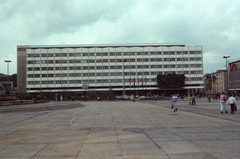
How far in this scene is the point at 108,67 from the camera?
83.5 meters

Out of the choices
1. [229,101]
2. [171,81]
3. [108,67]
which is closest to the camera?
[229,101]

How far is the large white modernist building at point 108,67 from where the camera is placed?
82312mm

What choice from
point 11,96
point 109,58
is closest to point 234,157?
point 11,96

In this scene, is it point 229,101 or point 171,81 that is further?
point 171,81

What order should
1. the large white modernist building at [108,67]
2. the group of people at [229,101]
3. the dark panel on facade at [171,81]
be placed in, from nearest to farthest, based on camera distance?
the group of people at [229,101] < the dark panel on facade at [171,81] < the large white modernist building at [108,67]

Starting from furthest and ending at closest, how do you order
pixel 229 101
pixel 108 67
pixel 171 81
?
pixel 108 67, pixel 171 81, pixel 229 101

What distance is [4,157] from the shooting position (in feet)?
16.1

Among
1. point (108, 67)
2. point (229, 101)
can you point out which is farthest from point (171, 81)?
point (229, 101)

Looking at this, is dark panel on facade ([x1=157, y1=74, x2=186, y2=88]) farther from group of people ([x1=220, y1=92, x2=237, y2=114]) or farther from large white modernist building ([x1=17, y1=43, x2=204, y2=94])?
group of people ([x1=220, y1=92, x2=237, y2=114])

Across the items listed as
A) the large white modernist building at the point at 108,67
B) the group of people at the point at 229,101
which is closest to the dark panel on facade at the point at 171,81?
the large white modernist building at the point at 108,67

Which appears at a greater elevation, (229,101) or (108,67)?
A: (108,67)

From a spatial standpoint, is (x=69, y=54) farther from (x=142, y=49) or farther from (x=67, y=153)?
(x=67, y=153)

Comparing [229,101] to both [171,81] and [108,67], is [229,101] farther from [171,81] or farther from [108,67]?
[108,67]

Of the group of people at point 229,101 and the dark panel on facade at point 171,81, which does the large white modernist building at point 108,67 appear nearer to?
the dark panel on facade at point 171,81
